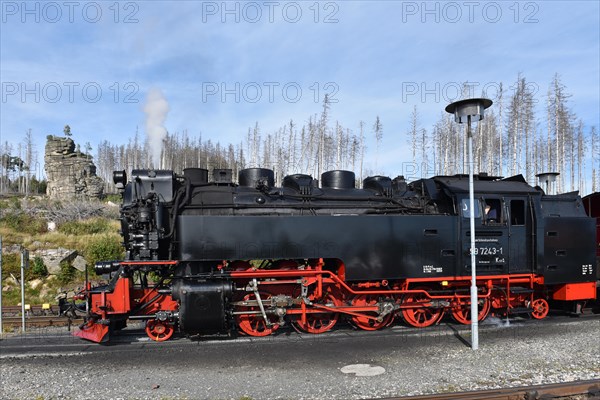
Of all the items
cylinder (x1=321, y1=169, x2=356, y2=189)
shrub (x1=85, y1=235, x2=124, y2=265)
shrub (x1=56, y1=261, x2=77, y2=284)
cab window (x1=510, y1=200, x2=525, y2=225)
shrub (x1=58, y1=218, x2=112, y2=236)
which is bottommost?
shrub (x1=56, y1=261, x2=77, y2=284)

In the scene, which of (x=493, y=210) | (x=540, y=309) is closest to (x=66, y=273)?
(x=493, y=210)

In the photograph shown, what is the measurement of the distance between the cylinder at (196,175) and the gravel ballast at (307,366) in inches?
117

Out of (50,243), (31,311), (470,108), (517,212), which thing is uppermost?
(470,108)

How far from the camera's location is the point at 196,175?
26.6ft

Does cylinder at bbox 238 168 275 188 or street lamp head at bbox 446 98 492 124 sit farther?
cylinder at bbox 238 168 275 188

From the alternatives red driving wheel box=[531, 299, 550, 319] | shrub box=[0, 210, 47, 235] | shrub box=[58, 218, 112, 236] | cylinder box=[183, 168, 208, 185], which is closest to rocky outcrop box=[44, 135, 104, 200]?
shrub box=[0, 210, 47, 235]

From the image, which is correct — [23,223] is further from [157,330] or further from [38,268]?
[157,330]

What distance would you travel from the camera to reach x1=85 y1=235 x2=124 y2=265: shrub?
17141 mm

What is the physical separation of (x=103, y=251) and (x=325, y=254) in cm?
1297

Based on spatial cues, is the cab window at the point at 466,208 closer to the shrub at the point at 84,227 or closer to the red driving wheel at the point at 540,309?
the red driving wheel at the point at 540,309

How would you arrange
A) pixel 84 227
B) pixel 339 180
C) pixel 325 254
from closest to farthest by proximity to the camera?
pixel 325 254, pixel 339 180, pixel 84 227

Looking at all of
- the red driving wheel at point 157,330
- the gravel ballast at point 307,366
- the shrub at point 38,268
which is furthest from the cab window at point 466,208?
the shrub at point 38,268

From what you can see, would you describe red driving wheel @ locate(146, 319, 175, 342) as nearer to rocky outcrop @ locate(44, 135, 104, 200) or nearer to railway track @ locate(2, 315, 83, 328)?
railway track @ locate(2, 315, 83, 328)

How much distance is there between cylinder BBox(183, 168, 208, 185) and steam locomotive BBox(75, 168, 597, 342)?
48mm
